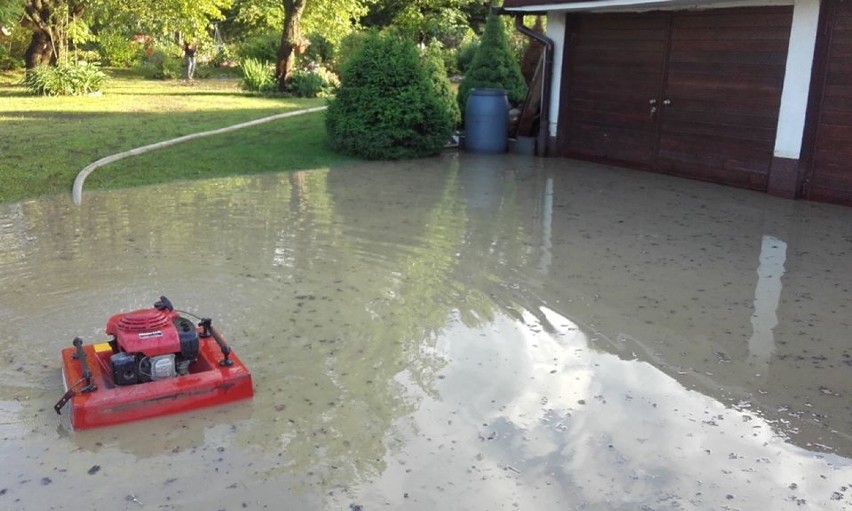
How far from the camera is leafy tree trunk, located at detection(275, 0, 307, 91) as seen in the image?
20.6 meters

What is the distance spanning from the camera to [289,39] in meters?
20.9

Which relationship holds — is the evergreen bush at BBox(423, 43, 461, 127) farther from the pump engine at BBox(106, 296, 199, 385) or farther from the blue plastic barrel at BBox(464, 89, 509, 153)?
the pump engine at BBox(106, 296, 199, 385)

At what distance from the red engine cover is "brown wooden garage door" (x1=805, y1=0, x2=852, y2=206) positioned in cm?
759

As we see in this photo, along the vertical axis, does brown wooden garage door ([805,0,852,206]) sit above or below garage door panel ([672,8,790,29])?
below

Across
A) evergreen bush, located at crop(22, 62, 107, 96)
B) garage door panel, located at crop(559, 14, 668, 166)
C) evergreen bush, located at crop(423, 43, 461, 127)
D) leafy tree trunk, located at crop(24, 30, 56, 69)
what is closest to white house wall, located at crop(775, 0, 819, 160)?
garage door panel, located at crop(559, 14, 668, 166)

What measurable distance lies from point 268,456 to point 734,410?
2.24 metres

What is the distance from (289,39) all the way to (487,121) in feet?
33.0

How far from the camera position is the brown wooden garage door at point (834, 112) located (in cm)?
862

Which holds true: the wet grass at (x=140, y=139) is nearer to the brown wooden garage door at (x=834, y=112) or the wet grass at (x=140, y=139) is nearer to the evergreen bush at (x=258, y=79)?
the evergreen bush at (x=258, y=79)

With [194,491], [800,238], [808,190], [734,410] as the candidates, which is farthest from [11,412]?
[808,190]

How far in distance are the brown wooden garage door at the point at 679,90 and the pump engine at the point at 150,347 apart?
7757mm

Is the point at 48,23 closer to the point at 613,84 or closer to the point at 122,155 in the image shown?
the point at 122,155

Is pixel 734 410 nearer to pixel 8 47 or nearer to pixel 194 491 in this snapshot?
pixel 194 491

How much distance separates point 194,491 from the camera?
325 centimetres
